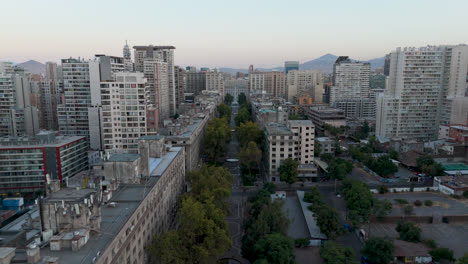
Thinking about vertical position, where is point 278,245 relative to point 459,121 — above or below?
below

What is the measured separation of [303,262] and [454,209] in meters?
30.1

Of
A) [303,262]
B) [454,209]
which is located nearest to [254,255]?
[303,262]

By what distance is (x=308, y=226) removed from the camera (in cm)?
4462

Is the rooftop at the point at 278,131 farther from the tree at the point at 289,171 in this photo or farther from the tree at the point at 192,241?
the tree at the point at 192,241

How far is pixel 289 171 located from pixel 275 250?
98.2ft

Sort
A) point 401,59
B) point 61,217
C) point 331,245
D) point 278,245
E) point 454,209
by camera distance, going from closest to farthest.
Answer: point 61,217, point 278,245, point 331,245, point 454,209, point 401,59

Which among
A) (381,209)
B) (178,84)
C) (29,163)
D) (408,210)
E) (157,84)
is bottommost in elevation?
(408,210)

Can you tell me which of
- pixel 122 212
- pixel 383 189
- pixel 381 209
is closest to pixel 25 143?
pixel 122 212

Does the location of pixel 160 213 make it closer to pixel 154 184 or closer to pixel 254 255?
pixel 154 184

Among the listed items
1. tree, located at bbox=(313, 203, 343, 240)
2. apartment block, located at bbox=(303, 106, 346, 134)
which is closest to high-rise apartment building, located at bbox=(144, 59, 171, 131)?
apartment block, located at bbox=(303, 106, 346, 134)

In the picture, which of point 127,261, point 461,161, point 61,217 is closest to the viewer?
point 61,217

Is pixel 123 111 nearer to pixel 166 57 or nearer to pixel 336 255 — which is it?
pixel 336 255

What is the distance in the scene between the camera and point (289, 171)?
61.2 m

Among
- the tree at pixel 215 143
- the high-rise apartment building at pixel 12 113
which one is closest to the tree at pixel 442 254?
the tree at pixel 215 143
